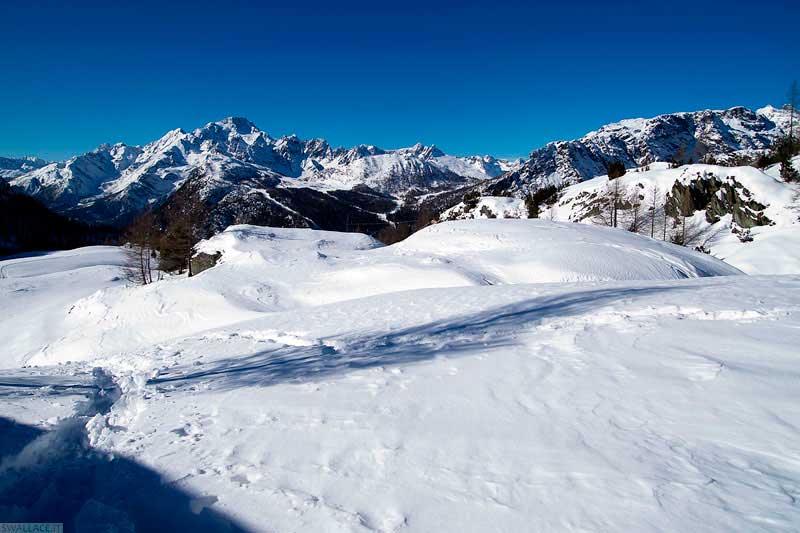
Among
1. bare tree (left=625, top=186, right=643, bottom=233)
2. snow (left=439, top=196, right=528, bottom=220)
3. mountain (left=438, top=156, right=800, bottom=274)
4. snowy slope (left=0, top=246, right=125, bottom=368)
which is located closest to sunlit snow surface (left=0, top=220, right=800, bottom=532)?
snowy slope (left=0, top=246, right=125, bottom=368)

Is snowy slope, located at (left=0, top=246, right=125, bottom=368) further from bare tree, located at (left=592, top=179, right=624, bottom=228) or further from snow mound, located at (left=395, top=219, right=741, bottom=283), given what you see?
bare tree, located at (left=592, top=179, right=624, bottom=228)

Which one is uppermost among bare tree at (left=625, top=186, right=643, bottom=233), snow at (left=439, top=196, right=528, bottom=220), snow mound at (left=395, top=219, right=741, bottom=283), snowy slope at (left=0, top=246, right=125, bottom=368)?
snow at (left=439, top=196, right=528, bottom=220)

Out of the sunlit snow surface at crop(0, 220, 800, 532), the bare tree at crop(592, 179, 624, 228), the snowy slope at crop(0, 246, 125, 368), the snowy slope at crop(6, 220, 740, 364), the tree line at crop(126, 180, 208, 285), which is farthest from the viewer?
the bare tree at crop(592, 179, 624, 228)

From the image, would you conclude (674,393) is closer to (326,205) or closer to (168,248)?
Result: (168,248)

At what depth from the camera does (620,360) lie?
5367 mm

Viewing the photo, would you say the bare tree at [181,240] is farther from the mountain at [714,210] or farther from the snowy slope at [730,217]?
the snowy slope at [730,217]

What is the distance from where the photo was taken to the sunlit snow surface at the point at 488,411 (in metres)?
2.85

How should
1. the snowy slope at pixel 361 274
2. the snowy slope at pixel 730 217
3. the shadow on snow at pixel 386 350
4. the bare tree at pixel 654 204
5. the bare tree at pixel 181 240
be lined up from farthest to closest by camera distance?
the bare tree at pixel 654 204
the bare tree at pixel 181 240
the snowy slope at pixel 730 217
the snowy slope at pixel 361 274
the shadow on snow at pixel 386 350

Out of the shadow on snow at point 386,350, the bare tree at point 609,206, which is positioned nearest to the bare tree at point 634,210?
the bare tree at point 609,206

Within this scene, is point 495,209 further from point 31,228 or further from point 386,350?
point 31,228

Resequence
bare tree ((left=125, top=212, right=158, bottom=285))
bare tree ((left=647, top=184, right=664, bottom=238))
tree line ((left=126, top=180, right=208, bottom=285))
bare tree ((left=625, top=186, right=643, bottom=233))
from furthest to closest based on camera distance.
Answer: bare tree ((left=647, top=184, right=664, bottom=238)) → bare tree ((left=625, top=186, right=643, bottom=233)) → bare tree ((left=125, top=212, right=158, bottom=285)) → tree line ((left=126, top=180, right=208, bottom=285))

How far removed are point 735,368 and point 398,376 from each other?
166 inches

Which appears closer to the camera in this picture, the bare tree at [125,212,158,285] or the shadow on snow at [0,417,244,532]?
the shadow on snow at [0,417,244,532]

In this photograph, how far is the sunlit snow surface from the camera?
9.35ft
